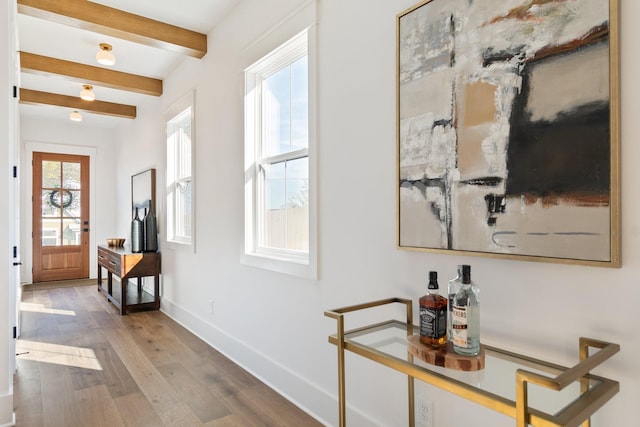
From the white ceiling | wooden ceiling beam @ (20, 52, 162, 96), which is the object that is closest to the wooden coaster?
the white ceiling

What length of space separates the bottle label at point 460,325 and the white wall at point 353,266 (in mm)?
255

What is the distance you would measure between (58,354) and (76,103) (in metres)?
3.75

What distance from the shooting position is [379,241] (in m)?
1.82

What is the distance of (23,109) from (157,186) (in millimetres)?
3053

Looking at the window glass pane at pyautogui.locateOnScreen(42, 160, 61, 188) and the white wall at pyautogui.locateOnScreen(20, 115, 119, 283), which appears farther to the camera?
the window glass pane at pyautogui.locateOnScreen(42, 160, 61, 188)

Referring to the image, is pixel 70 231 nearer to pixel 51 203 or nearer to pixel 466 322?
pixel 51 203

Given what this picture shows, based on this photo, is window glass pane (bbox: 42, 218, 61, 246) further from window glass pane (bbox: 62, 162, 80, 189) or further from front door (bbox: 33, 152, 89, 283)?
window glass pane (bbox: 62, 162, 80, 189)

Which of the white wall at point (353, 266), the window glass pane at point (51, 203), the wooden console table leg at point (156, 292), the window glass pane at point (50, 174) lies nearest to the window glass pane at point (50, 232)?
the window glass pane at point (51, 203)

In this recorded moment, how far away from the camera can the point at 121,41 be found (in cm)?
371

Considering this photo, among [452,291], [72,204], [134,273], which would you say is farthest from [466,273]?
[72,204]

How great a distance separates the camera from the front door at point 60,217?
650 cm

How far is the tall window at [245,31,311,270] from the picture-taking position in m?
2.47

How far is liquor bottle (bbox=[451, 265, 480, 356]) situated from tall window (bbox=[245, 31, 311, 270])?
1271 millimetres

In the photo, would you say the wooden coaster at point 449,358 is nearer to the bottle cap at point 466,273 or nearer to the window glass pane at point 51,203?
the bottle cap at point 466,273
